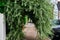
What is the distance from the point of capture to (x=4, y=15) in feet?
18.5

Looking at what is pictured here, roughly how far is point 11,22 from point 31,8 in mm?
697

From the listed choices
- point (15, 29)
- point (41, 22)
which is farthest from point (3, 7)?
point (41, 22)

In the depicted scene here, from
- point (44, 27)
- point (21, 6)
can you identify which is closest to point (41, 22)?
point (44, 27)

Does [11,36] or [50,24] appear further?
[50,24]

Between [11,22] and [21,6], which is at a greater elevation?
[21,6]

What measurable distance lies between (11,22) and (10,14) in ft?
0.76

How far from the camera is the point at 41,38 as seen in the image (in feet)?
19.1

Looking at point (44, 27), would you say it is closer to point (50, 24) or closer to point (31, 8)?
point (50, 24)

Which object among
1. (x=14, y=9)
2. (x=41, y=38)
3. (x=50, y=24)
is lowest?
(x=41, y=38)

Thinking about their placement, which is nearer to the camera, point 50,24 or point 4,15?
point 4,15

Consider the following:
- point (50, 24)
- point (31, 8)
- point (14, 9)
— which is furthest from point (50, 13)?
point (14, 9)

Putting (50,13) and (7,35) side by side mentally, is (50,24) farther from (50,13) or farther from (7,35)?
(7,35)

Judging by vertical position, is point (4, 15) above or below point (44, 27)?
above

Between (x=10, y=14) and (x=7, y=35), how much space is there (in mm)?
690
